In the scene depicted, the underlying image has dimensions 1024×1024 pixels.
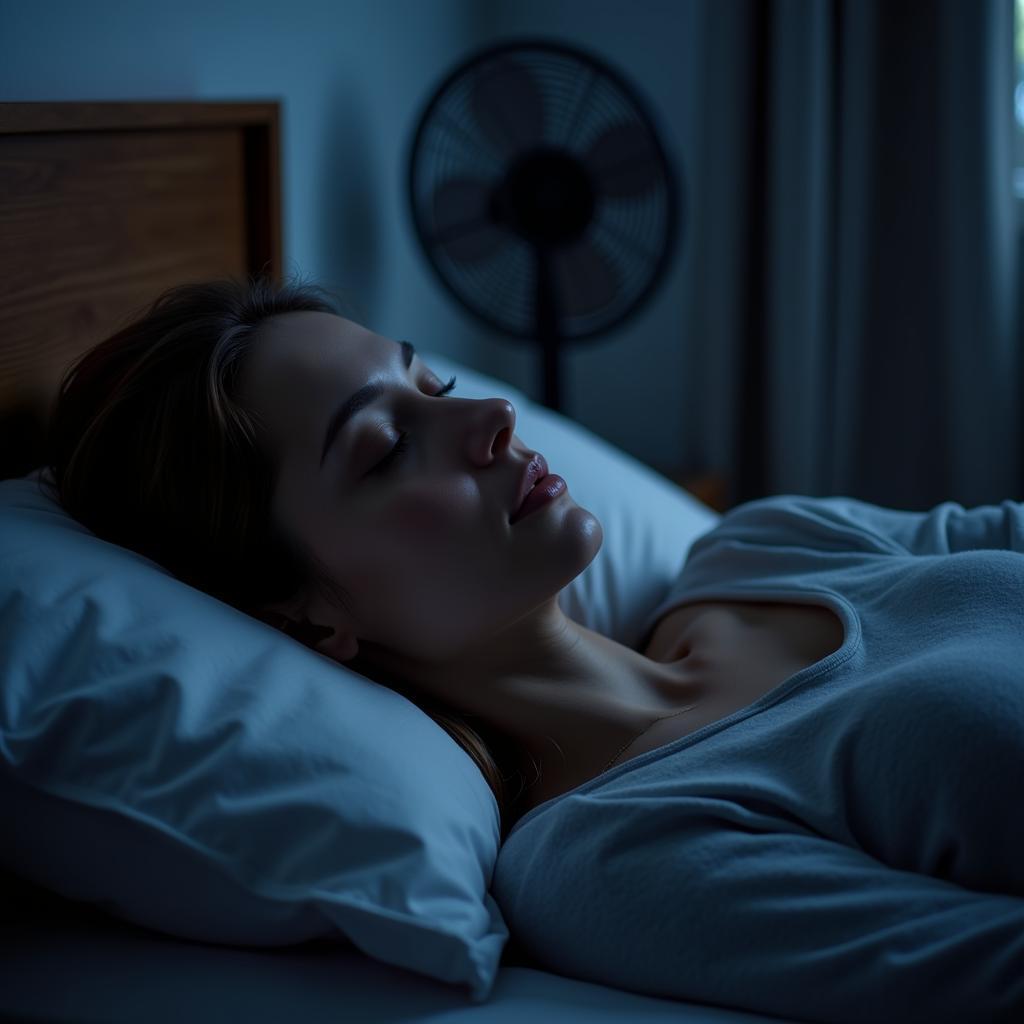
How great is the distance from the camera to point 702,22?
2.72 metres

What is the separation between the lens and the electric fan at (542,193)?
7.39 ft

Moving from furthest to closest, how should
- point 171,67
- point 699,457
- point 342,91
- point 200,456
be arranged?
point 699,457 → point 342,91 → point 171,67 → point 200,456

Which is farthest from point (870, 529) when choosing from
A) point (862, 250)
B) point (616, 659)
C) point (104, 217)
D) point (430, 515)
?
point (862, 250)

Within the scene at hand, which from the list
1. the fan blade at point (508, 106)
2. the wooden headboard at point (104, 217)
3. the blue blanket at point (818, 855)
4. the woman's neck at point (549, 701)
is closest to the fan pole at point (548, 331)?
the fan blade at point (508, 106)

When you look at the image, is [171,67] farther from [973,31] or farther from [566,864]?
[973,31]

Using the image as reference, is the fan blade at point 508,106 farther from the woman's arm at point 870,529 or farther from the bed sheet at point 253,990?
the bed sheet at point 253,990

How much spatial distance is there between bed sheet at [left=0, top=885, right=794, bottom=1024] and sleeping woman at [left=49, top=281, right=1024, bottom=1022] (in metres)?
0.04

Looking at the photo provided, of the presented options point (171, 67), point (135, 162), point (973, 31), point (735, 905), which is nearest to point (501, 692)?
point (735, 905)

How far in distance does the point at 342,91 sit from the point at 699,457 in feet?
4.10

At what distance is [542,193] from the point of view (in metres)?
2.35

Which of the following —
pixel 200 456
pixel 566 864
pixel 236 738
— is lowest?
pixel 566 864

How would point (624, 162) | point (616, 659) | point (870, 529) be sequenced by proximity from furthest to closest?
point (624, 162), point (870, 529), point (616, 659)

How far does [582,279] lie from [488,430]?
134 centimetres

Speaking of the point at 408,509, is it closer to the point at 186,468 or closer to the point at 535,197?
the point at 186,468
